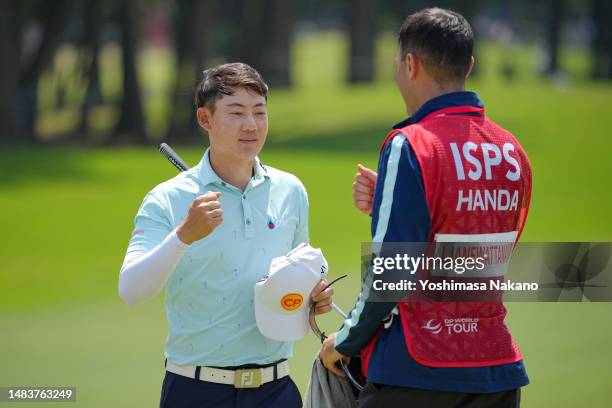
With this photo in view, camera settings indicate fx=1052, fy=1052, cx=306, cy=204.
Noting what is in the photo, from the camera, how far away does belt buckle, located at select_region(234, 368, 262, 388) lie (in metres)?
3.80

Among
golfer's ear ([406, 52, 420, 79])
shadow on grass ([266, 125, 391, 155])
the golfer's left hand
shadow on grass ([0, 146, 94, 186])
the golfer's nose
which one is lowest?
shadow on grass ([266, 125, 391, 155])

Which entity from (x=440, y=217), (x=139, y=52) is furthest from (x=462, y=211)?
(x=139, y=52)

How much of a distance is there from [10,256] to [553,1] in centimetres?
3121

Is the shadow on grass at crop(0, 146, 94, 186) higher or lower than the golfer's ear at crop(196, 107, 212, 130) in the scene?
lower

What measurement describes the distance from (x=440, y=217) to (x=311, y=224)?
1422cm

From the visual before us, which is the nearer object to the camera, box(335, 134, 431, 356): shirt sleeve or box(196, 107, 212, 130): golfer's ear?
box(335, 134, 431, 356): shirt sleeve

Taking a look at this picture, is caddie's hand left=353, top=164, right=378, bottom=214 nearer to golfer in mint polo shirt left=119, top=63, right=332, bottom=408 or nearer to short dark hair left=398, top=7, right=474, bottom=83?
golfer in mint polo shirt left=119, top=63, right=332, bottom=408

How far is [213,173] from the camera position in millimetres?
3920

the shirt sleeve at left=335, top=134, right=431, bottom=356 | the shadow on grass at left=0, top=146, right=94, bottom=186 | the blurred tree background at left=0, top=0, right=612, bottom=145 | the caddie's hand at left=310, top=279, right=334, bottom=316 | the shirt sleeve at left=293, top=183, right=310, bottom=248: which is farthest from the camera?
the blurred tree background at left=0, top=0, right=612, bottom=145

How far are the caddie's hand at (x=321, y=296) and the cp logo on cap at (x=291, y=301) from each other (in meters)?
0.06

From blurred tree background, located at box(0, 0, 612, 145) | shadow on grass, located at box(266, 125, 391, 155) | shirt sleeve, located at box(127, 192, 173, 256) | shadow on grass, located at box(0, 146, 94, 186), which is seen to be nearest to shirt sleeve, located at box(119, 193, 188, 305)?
shirt sleeve, located at box(127, 192, 173, 256)

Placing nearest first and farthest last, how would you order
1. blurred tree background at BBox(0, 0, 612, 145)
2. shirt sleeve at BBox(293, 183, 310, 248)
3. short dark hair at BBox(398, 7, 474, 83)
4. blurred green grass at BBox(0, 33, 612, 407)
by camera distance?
short dark hair at BBox(398, 7, 474, 83) < shirt sleeve at BBox(293, 183, 310, 248) < blurred green grass at BBox(0, 33, 612, 407) < blurred tree background at BBox(0, 0, 612, 145)

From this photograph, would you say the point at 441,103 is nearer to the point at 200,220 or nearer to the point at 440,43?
the point at 440,43

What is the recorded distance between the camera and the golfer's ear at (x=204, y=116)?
3983 millimetres
